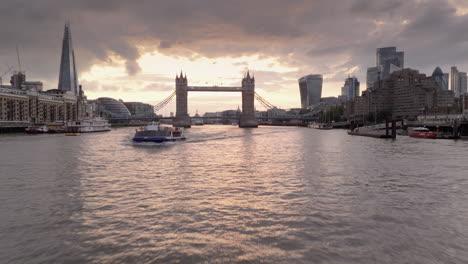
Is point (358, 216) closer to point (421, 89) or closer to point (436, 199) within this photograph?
point (436, 199)

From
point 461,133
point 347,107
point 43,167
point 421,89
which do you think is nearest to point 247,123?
point 347,107

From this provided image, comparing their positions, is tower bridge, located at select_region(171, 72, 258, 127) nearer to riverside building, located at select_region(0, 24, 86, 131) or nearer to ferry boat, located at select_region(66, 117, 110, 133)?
riverside building, located at select_region(0, 24, 86, 131)

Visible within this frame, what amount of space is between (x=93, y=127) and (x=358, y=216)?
289ft

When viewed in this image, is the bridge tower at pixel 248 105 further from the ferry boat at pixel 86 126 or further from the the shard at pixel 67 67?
the the shard at pixel 67 67

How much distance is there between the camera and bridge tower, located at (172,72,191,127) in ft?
489

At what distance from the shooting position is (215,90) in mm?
149125

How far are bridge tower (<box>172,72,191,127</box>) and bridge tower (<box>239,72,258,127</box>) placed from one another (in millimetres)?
27577

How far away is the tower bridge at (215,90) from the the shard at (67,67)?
56731mm

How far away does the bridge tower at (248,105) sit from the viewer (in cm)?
14725

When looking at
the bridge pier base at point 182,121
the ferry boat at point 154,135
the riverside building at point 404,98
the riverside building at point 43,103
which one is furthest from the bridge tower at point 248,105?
the ferry boat at point 154,135

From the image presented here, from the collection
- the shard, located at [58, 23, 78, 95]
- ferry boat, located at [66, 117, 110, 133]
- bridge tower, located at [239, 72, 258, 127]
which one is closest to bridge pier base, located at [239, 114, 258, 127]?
bridge tower, located at [239, 72, 258, 127]

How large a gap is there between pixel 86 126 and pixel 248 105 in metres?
88.5

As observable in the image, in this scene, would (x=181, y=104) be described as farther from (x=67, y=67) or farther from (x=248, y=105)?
(x=67, y=67)

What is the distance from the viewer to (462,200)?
11.9m
